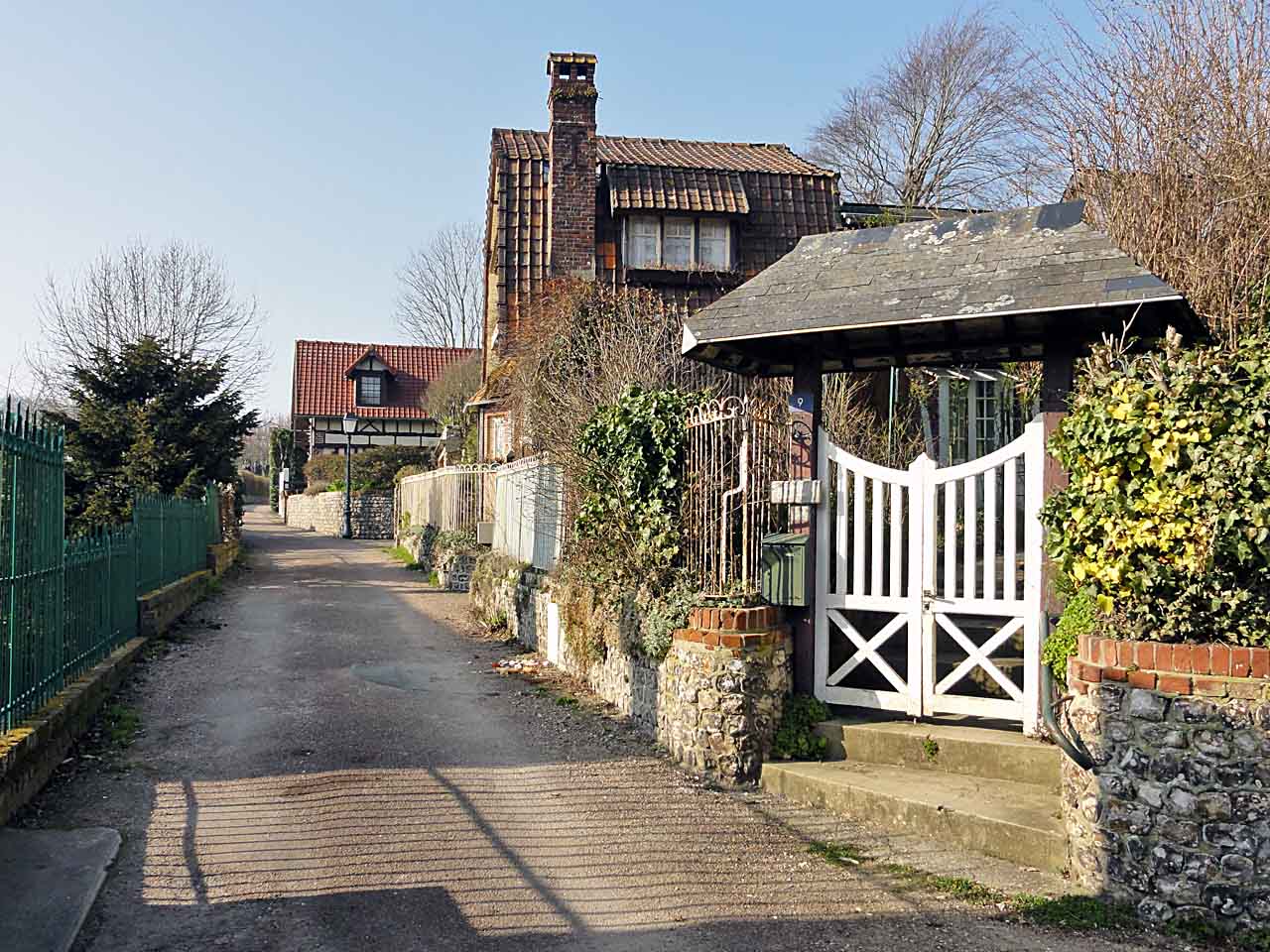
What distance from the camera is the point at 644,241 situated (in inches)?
827

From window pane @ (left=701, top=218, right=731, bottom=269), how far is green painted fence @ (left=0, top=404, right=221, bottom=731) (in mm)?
13158

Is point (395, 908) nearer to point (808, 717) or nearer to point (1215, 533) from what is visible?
point (808, 717)

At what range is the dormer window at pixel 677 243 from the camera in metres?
21.0

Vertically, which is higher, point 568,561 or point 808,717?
point 568,561

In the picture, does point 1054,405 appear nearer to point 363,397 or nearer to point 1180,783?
point 1180,783

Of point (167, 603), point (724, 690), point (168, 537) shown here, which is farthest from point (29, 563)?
point (168, 537)

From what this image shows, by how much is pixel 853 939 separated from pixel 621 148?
812 inches

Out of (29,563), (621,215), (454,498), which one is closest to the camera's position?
(29,563)

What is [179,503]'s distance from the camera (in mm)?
16750

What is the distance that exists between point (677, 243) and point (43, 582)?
1562cm

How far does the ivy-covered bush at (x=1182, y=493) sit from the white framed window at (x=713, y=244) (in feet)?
53.4

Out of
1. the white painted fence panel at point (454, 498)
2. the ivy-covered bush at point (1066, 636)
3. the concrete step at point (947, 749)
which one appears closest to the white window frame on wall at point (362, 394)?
the white painted fence panel at point (454, 498)

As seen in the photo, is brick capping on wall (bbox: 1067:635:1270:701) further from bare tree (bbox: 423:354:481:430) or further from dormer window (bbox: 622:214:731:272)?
bare tree (bbox: 423:354:481:430)

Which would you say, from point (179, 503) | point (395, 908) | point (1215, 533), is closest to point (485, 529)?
point (179, 503)
